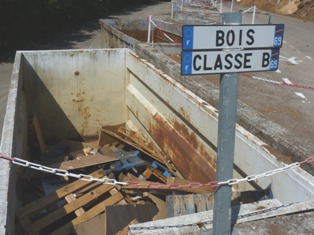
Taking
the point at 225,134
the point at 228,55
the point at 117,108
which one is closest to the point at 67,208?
the point at 225,134

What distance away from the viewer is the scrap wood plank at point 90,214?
4.74m

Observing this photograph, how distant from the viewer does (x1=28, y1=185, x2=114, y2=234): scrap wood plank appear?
4763 millimetres

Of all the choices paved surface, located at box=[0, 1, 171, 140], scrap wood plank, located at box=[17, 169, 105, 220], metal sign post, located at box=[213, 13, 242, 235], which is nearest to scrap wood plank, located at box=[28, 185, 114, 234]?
scrap wood plank, located at box=[17, 169, 105, 220]

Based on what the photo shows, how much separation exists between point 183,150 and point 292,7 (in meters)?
29.9

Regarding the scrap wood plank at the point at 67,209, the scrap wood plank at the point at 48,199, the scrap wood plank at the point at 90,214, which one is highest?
the scrap wood plank at the point at 48,199

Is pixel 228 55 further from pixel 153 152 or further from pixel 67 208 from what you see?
pixel 153 152

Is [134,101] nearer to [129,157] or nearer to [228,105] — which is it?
[129,157]

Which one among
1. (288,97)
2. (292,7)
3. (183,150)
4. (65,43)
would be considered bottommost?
(65,43)

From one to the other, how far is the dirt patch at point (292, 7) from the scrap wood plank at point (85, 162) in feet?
82.7

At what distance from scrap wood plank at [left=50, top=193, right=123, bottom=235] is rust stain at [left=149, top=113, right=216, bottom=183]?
109cm

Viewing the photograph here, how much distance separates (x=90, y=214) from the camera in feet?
16.8

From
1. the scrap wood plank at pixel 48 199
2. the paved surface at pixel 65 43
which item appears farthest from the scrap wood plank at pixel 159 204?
the paved surface at pixel 65 43

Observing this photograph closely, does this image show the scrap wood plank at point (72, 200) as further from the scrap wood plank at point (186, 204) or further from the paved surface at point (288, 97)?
the paved surface at point (288, 97)

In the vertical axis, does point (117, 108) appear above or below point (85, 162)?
above
